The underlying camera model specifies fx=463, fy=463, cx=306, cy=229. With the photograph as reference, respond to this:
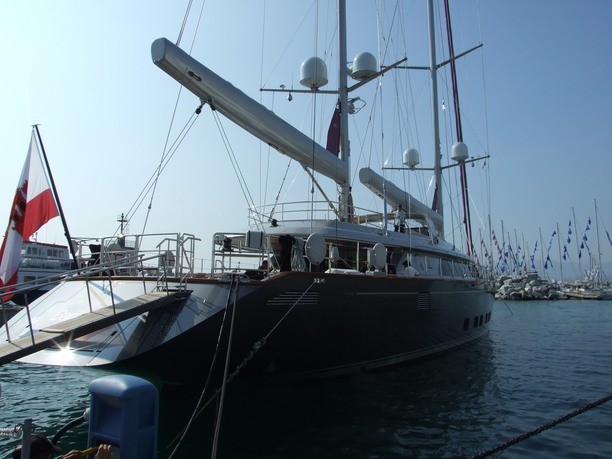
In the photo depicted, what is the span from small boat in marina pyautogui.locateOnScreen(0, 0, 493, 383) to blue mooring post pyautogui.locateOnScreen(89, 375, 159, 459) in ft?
5.98

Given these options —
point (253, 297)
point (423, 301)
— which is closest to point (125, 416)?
point (253, 297)

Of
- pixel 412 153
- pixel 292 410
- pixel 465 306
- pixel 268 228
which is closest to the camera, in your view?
pixel 292 410

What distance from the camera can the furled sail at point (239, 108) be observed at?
8945 mm

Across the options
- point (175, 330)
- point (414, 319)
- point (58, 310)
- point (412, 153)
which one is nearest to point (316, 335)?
point (175, 330)

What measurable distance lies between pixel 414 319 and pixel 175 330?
21.8 feet

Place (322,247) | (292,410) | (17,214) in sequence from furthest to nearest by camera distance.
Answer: (322,247) < (17,214) < (292,410)

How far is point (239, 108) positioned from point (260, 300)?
4394 mm

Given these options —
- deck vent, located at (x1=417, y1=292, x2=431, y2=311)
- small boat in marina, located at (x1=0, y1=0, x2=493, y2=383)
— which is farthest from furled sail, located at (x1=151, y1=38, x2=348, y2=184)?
deck vent, located at (x1=417, y1=292, x2=431, y2=311)

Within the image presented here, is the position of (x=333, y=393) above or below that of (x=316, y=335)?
below

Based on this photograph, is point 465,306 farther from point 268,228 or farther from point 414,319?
point 268,228

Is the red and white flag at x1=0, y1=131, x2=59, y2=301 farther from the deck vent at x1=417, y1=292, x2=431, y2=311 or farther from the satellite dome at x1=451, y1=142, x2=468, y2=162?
the satellite dome at x1=451, y1=142, x2=468, y2=162

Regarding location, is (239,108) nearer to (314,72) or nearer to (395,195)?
(314,72)

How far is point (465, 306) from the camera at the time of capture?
15750mm

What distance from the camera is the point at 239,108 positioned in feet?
33.2
